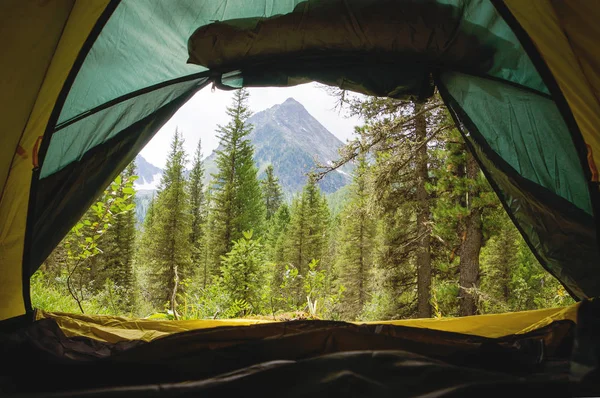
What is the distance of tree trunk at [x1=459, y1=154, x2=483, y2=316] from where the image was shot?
18.9ft

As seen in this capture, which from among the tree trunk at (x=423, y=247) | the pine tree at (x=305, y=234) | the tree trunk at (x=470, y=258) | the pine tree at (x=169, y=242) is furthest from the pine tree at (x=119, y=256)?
the tree trunk at (x=470, y=258)

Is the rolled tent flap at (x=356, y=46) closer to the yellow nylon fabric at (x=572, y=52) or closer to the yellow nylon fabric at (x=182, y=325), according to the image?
the yellow nylon fabric at (x=572, y=52)

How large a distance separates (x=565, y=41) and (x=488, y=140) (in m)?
0.80

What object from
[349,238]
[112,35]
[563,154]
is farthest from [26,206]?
[349,238]

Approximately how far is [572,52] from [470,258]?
16.9ft

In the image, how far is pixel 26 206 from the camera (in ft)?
5.70

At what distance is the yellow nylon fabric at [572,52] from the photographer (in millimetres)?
1541

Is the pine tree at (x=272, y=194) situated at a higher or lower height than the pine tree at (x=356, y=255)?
higher

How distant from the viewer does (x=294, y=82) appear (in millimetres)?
2523

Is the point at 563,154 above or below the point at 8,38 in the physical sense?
below

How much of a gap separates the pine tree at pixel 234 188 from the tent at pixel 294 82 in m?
17.0

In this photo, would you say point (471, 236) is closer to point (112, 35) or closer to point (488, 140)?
point (488, 140)

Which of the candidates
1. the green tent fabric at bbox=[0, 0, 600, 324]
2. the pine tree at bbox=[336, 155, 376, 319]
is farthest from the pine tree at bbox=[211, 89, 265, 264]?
the green tent fabric at bbox=[0, 0, 600, 324]

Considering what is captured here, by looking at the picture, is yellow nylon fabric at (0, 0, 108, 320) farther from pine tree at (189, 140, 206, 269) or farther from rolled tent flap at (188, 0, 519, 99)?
pine tree at (189, 140, 206, 269)
